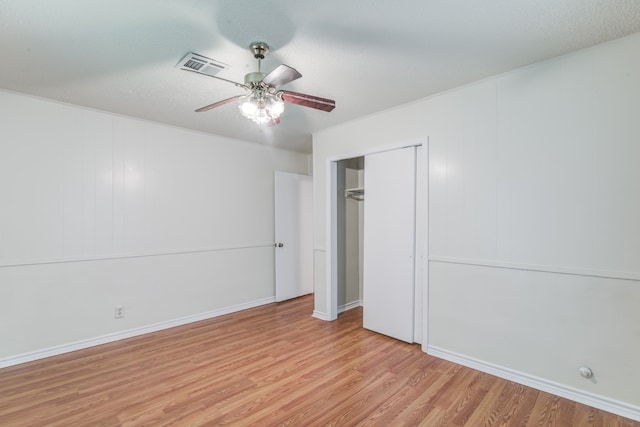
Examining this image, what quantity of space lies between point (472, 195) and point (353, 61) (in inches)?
60.3

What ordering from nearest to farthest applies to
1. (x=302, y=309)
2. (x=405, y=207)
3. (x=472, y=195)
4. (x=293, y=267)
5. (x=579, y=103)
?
(x=579, y=103) < (x=472, y=195) < (x=405, y=207) < (x=302, y=309) < (x=293, y=267)

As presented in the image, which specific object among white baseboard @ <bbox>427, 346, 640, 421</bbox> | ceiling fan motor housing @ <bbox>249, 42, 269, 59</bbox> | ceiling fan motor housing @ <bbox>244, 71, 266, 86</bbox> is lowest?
white baseboard @ <bbox>427, 346, 640, 421</bbox>

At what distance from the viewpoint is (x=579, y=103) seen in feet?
6.85

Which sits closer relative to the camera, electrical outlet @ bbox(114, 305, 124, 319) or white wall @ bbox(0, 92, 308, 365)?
white wall @ bbox(0, 92, 308, 365)

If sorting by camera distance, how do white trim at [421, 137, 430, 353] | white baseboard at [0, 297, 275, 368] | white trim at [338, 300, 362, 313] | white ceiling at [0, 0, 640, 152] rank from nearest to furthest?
white ceiling at [0, 0, 640, 152] < white baseboard at [0, 297, 275, 368] < white trim at [421, 137, 430, 353] < white trim at [338, 300, 362, 313]

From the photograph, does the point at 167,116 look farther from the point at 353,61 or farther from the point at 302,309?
the point at 302,309

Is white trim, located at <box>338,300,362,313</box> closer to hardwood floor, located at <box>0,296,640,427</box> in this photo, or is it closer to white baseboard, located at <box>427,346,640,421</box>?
hardwood floor, located at <box>0,296,640,427</box>

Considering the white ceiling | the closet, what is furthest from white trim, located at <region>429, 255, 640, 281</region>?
the white ceiling

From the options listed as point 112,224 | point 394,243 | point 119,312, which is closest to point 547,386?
point 394,243

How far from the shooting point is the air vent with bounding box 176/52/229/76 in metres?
2.03

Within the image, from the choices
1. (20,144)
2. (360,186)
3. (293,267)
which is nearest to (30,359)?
(20,144)

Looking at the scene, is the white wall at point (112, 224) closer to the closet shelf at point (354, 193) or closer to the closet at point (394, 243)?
the closet shelf at point (354, 193)

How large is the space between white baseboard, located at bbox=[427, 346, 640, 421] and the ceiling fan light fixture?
2.60m

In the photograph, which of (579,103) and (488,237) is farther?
(488,237)
